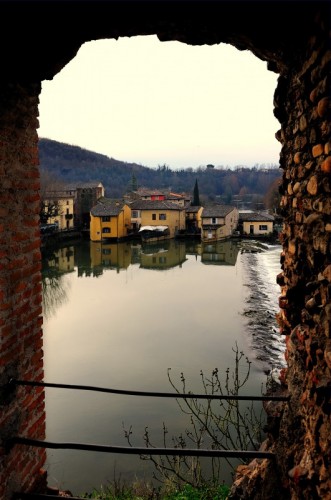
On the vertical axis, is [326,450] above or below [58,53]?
below

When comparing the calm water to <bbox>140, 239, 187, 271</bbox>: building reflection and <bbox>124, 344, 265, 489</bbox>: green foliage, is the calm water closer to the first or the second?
<bbox>124, 344, 265, 489</bbox>: green foliage

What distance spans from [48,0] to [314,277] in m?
2.28

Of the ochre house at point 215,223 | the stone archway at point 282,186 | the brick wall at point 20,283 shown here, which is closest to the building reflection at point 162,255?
the ochre house at point 215,223

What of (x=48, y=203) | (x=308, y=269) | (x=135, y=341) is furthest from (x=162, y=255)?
(x=308, y=269)

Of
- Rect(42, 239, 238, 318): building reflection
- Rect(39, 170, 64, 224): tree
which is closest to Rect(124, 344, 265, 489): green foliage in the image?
Rect(42, 239, 238, 318): building reflection

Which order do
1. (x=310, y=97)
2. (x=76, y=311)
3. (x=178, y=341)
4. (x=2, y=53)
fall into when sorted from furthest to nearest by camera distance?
(x=76, y=311)
(x=178, y=341)
(x=2, y=53)
(x=310, y=97)

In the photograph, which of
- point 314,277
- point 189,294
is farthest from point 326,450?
point 189,294

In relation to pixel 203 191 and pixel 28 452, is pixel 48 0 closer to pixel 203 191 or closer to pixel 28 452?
pixel 28 452

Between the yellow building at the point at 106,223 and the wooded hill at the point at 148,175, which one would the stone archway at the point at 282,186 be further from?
the wooded hill at the point at 148,175

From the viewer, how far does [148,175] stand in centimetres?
13300

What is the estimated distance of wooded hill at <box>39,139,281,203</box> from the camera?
393 ft

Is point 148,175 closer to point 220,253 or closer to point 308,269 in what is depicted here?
point 220,253

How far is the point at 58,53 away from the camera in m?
2.89

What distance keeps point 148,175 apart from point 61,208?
8377 centimetres
